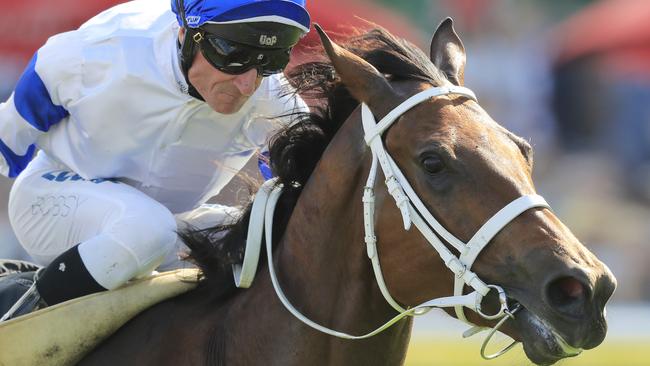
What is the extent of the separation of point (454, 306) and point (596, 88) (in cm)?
1348

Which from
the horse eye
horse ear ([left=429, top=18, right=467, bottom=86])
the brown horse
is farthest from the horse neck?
horse ear ([left=429, top=18, right=467, bottom=86])

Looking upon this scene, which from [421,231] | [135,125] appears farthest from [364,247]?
[135,125]

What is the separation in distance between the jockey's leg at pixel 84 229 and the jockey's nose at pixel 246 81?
55cm

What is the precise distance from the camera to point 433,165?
11.1ft

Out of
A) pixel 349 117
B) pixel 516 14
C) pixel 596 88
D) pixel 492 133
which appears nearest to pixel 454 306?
pixel 492 133

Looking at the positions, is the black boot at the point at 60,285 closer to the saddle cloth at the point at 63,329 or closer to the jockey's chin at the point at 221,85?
the saddle cloth at the point at 63,329

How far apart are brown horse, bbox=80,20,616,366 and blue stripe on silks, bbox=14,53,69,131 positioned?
86cm

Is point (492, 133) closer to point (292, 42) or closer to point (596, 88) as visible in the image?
point (292, 42)

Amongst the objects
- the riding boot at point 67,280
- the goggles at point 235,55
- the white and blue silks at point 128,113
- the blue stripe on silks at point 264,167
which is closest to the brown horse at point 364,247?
the goggles at point 235,55

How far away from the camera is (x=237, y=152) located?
15.2 feet

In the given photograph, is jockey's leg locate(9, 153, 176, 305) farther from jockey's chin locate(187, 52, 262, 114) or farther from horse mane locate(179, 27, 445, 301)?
jockey's chin locate(187, 52, 262, 114)

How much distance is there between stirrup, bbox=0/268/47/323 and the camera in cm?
405

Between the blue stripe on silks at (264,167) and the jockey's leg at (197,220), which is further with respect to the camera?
the blue stripe on silks at (264,167)

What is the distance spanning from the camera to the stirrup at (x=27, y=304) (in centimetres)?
405
